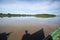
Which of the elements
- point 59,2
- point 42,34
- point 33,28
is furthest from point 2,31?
point 59,2

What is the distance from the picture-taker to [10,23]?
2010 mm

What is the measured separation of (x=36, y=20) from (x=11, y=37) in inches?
18.2

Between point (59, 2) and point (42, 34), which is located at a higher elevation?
point (59, 2)

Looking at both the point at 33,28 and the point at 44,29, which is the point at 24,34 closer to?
the point at 33,28

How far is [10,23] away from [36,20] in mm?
402

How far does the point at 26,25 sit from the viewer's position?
200cm

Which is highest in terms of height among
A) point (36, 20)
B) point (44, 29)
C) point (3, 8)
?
point (3, 8)

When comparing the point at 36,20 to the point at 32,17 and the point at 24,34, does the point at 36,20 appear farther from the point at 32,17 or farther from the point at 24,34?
the point at 24,34

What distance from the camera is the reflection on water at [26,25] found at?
197 cm

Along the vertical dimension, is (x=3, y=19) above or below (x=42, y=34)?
above

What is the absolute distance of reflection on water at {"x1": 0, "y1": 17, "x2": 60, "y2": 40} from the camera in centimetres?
197

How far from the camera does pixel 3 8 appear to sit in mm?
1969

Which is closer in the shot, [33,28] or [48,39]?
[48,39]

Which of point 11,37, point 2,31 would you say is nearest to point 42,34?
point 11,37
